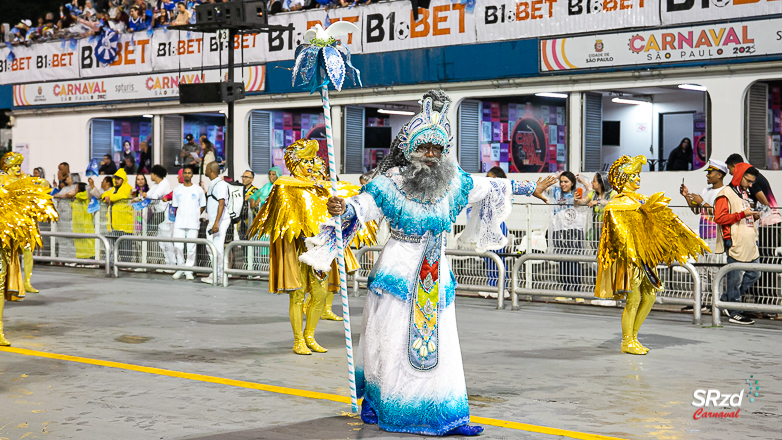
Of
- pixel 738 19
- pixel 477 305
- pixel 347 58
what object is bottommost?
pixel 477 305

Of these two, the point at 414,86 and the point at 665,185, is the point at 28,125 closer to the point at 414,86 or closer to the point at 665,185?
the point at 414,86

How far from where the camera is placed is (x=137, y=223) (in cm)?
1650

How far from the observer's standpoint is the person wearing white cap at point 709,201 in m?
11.5

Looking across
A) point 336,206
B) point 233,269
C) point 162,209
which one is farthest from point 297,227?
point 162,209

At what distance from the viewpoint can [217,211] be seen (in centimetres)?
1473

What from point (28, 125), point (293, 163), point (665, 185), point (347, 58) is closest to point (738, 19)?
point (665, 185)

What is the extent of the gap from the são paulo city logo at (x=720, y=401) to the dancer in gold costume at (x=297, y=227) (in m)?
3.54

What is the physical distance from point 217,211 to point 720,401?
9511mm

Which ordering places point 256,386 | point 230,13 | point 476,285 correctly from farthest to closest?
point 230,13, point 476,285, point 256,386

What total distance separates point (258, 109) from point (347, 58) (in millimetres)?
12523

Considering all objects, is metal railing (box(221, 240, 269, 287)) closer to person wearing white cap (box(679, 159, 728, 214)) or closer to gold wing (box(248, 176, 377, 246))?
gold wing (box(248, 176, 377, 246))

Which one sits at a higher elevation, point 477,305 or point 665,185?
point 665,185

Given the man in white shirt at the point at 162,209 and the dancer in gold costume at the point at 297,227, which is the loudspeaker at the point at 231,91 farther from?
the dancer in gold costume at the point at 297,227

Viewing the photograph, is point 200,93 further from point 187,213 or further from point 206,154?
point 206,154
